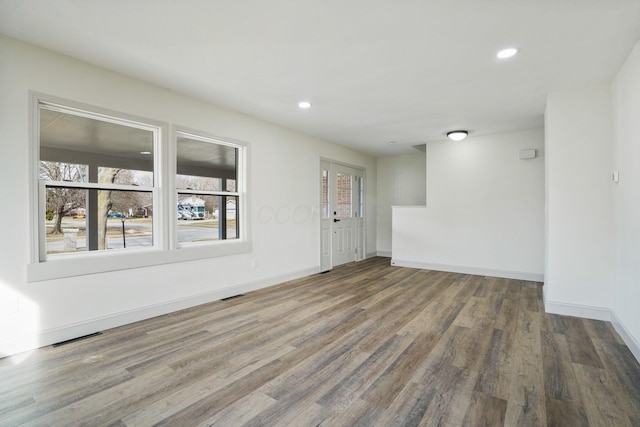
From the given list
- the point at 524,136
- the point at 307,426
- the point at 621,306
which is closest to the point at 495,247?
the point at 524,136

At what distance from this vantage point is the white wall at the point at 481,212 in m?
5.12

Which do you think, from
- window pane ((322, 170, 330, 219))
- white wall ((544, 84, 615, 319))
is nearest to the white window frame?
window pane ((322, 170, 330, 219))

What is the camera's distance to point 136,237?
3357mm

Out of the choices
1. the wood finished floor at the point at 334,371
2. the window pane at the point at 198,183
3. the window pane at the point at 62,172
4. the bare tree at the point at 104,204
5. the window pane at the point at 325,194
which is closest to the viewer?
the wood finished floor at the point at 334,371

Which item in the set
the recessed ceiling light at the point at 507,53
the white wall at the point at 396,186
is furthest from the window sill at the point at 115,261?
the white wall at the point at 396,186

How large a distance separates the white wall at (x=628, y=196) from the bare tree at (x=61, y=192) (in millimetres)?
4915

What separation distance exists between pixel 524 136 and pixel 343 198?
3435 mm

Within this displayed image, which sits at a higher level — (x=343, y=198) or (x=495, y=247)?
(x=343, y=198)

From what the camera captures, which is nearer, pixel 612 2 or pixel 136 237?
pixel 612 2

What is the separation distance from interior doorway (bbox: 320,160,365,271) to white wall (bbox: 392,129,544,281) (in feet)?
3.59

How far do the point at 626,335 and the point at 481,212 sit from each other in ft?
9.96

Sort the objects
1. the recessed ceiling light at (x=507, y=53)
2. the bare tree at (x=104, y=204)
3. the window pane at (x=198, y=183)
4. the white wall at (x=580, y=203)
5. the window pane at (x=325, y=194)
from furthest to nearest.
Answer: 1. the window pane at (x=325, y=194)
2. the window pane at (x=198, y=183)
3. the white wall at (x=580, y=203)
4. the bare tree at (x=104, y=204)
5. the recessed ceiling light at (x=507, y=53)

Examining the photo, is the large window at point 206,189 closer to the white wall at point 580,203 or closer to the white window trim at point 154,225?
the white window trim at point 154,225

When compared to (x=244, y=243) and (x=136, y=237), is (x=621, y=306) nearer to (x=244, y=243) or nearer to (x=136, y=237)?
(x=244, y=243)
